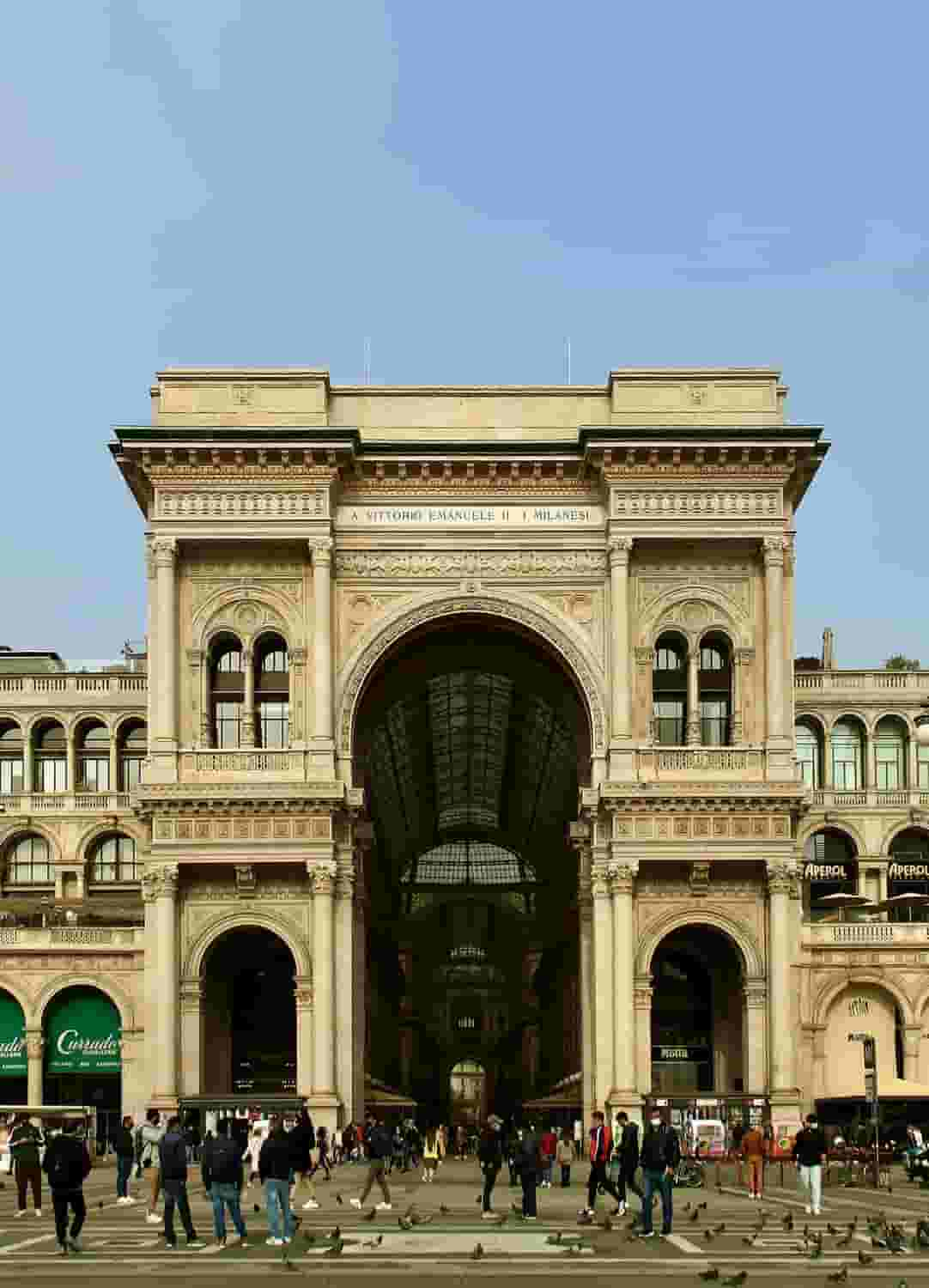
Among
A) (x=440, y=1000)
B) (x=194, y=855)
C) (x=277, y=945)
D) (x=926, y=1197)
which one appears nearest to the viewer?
(x=926, y=1197)

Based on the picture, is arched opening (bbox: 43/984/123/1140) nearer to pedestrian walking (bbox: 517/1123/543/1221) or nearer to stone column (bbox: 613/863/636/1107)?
stone column (bbox: 613/863/636/1107)

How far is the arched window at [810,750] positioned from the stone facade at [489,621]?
97.6 ft

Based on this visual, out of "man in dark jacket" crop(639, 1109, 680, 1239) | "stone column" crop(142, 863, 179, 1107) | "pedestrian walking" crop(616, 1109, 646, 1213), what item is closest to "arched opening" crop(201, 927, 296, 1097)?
"stone column" crop(142, 863, 179, 1107)

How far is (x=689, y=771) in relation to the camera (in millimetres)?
78438

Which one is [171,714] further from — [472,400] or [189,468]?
[472,400]

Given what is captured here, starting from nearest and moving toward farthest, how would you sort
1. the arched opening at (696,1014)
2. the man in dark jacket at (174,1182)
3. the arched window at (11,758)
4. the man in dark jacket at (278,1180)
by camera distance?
the man in dark jacket at (278,1180), the man in dark jacket at (174,1182), the arched opening at (696,1014), the arched window at (11,758)

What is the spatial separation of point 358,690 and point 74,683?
36641 millimetres

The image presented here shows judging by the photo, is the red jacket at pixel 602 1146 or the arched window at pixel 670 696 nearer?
the red jacket at pixel 602 1146

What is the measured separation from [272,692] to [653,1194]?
40.5 m

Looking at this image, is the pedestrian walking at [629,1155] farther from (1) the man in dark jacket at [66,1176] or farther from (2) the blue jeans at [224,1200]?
(1) the man in dark jacket at [66,1176]

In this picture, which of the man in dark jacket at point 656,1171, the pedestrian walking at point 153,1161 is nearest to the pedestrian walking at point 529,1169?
the man in dark jacket at point 656,1171

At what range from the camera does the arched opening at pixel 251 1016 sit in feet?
265

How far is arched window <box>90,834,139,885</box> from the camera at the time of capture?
110 metres

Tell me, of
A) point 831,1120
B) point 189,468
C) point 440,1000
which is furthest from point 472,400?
point 440,1000
